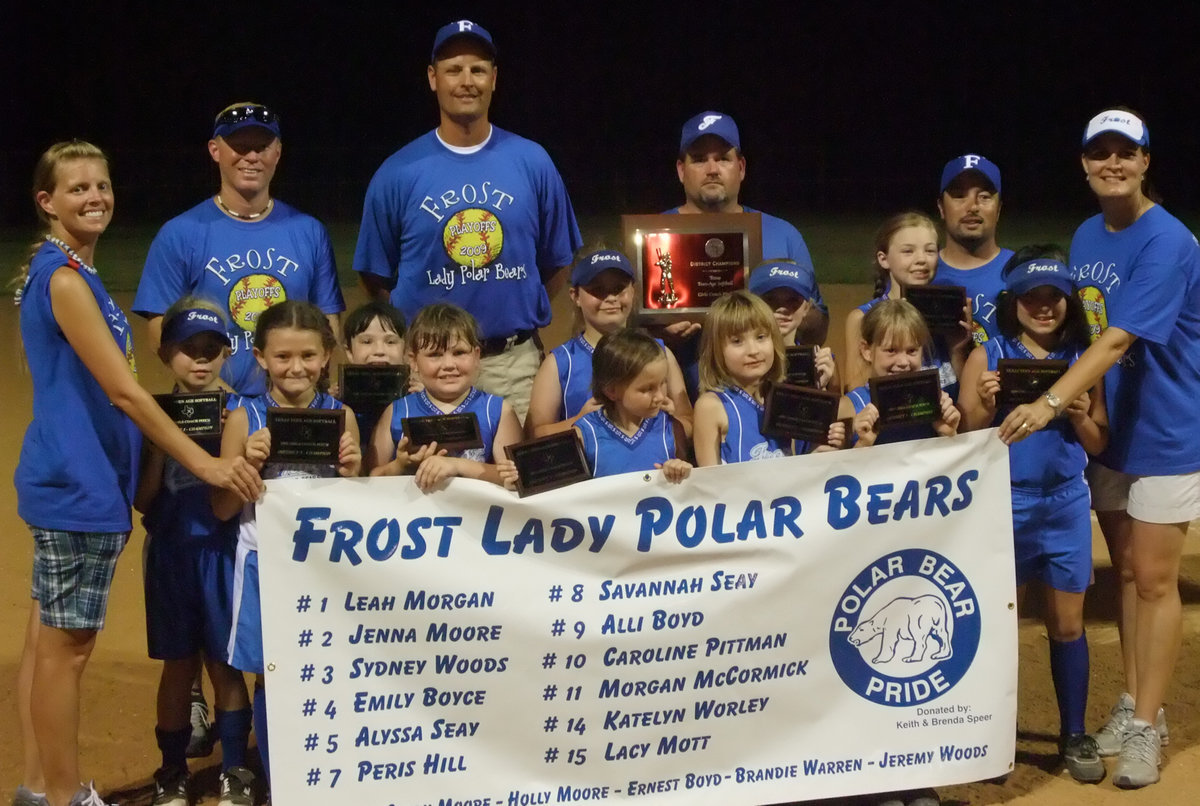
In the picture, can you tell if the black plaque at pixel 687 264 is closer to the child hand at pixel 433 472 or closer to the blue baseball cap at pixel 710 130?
the blue baseball cap at pixel 710 130

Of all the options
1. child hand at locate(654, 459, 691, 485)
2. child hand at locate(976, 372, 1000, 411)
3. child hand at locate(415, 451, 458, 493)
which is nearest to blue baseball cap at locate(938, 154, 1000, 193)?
child hand at locate(976, 372, 1000, 411)

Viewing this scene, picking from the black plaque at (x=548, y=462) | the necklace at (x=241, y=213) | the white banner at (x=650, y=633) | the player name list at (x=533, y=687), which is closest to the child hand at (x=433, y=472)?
the white banner at (x=650, y=633)

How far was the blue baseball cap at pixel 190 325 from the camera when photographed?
455 centimetres

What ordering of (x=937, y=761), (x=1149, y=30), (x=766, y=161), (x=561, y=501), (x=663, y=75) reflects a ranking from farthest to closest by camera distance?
(x=663, y=75), (x=1149, y=30), (x=766, y=161), (x=937, y=761), (x=561, y=501)

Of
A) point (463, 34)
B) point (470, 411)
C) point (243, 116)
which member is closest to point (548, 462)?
point (470, 411)

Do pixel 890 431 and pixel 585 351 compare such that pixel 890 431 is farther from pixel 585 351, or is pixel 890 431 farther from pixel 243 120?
pixel 243 120

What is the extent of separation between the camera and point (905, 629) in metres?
Answer: 4.54

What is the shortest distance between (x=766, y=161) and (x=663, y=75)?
6.82 meters

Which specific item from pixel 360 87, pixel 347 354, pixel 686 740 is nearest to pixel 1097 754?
pixel 686 740

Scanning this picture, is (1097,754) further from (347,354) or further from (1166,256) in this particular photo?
(347,354)

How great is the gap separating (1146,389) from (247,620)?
3.39 metres

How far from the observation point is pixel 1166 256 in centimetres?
483

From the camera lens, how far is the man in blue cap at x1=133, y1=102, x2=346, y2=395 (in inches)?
207

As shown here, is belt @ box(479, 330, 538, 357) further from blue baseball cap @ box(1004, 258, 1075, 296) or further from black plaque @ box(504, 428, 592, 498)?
blue baseball cap @ box(1004, 258, 1075, 296)
